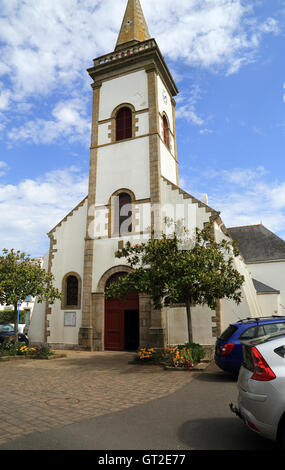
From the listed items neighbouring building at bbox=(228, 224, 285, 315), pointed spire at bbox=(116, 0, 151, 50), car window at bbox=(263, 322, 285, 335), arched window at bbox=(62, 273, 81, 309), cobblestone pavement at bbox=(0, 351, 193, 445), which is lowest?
cobblestone pavement at bbox=(0, 351, 193, 445)

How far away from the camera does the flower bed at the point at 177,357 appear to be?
10047mm

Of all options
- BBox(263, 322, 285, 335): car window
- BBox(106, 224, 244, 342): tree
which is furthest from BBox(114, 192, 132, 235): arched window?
BBox(263, 322, 285, 335): car window

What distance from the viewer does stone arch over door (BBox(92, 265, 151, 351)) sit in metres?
14.8

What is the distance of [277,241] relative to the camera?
2822cm

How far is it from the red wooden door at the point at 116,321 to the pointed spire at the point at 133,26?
16515 mm

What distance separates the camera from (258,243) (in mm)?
29203

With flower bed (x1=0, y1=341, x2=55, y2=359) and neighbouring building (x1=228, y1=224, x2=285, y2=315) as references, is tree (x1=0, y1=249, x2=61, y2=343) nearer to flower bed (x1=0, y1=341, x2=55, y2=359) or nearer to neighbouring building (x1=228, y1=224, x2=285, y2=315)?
flower bed (x1=0, y1=341, x2=55, y2=359)

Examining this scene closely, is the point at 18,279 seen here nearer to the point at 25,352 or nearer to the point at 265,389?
the point at 25,352

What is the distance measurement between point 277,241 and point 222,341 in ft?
71.9

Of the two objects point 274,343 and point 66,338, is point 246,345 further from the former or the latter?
point 66,338

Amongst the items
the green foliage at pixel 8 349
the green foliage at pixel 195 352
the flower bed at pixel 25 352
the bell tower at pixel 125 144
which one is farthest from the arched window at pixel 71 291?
the green foliage at pixel 195 352

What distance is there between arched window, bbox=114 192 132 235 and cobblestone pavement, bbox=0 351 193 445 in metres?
6.92

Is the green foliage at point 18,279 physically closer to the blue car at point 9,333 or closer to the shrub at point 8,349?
the shrub at point 8,349

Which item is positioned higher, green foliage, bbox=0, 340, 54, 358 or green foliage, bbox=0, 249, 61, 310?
green foliage, bbox=0, 249, 61, 310
